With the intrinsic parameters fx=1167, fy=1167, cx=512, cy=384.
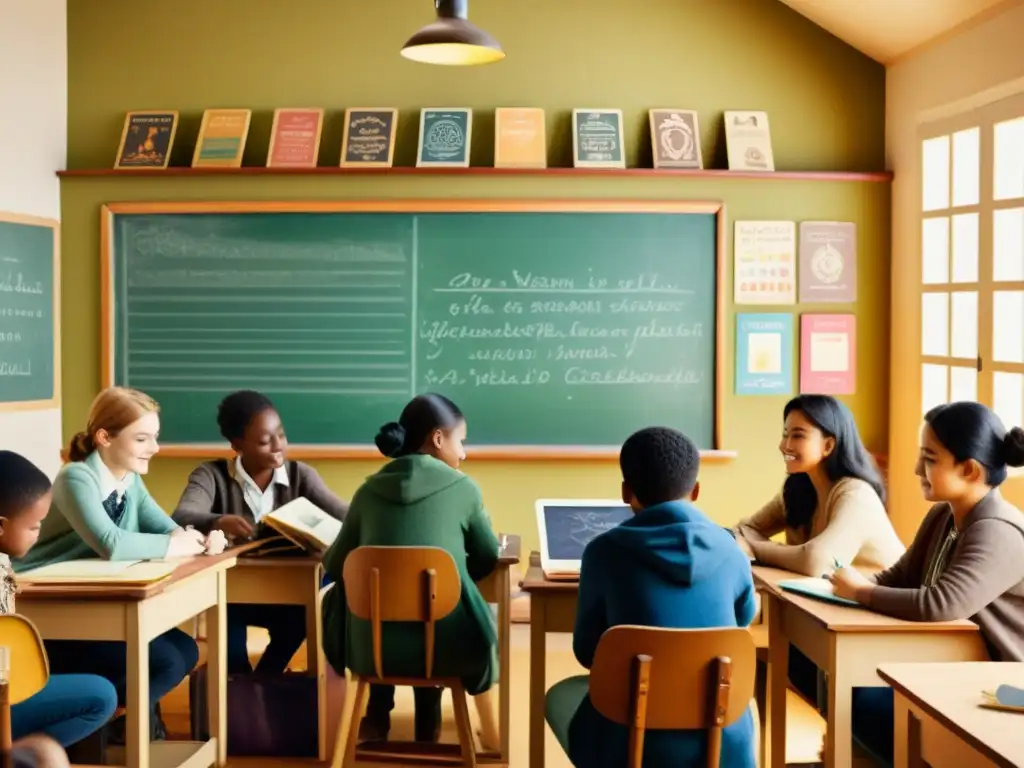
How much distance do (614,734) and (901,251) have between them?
335 centimetres

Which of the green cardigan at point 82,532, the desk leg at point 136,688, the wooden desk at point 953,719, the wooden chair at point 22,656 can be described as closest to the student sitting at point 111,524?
the green cardigan at point 82,532

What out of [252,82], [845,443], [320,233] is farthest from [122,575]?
[252,82]

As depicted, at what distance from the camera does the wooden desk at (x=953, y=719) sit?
1.69m

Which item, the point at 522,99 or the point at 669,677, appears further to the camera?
the point at 522,99

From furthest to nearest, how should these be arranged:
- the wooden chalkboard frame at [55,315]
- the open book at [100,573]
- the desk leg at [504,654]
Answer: the wooden chalkboard frame at [55,315] → the desk leg at [504,654] → the open book at [100,573]

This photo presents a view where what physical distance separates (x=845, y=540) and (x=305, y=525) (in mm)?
1501

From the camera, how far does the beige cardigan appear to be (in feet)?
10.1

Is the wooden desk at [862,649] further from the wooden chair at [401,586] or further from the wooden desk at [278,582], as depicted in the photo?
the wooden desk at [278,582]

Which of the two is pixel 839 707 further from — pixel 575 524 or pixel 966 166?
pixel 966 166

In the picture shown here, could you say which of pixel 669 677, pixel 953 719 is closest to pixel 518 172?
pixel 669 677

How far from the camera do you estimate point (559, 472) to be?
519 cm

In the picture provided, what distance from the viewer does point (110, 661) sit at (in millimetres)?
3082

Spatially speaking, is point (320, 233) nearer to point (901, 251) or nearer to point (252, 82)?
point (252, 82)

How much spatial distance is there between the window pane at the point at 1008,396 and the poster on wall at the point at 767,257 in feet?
3.78
